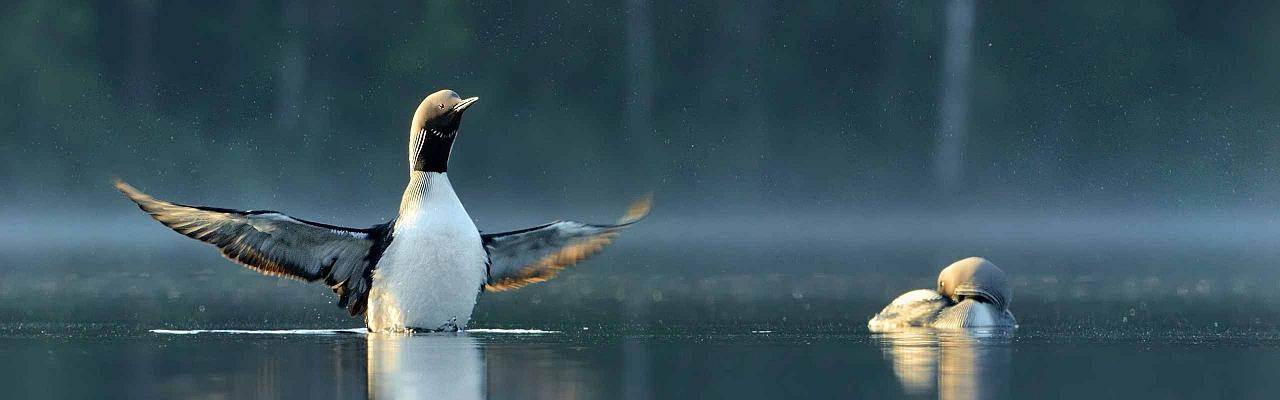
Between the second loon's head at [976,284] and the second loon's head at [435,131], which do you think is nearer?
the second loon's head at [435,131]

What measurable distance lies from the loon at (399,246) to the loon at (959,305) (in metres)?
1.91

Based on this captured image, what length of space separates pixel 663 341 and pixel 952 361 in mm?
2122

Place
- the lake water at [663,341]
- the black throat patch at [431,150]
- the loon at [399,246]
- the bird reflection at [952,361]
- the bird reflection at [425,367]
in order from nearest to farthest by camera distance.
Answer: the bird reflection at [425,367], the bird reflection at [952,361], the lake water at [663,341], the loon at [399,246], the black throat patch at [431,150]

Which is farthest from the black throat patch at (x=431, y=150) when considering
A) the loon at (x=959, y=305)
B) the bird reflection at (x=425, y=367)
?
the loon at (x=959, y=305)

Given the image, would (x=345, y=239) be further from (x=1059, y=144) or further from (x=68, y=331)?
(x=1059, y=144)

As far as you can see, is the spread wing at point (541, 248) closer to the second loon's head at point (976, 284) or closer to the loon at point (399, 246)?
the loon at point (399, 246)

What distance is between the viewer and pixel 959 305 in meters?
14.9

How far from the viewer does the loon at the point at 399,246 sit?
13391 mm

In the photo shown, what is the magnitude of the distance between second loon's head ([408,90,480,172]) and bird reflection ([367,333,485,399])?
103 centimetres

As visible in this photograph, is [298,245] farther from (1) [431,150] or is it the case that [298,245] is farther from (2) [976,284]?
(2) [976,284]

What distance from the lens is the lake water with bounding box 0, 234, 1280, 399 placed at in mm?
9867

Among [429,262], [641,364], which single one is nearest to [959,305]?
[429,262]

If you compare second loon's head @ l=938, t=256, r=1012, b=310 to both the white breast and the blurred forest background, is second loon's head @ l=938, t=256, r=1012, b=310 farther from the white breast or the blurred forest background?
the blurred forest background

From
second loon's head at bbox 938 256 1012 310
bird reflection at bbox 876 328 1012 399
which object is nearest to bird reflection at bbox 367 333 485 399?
bird reflection at bbox 876 328 1012 399
